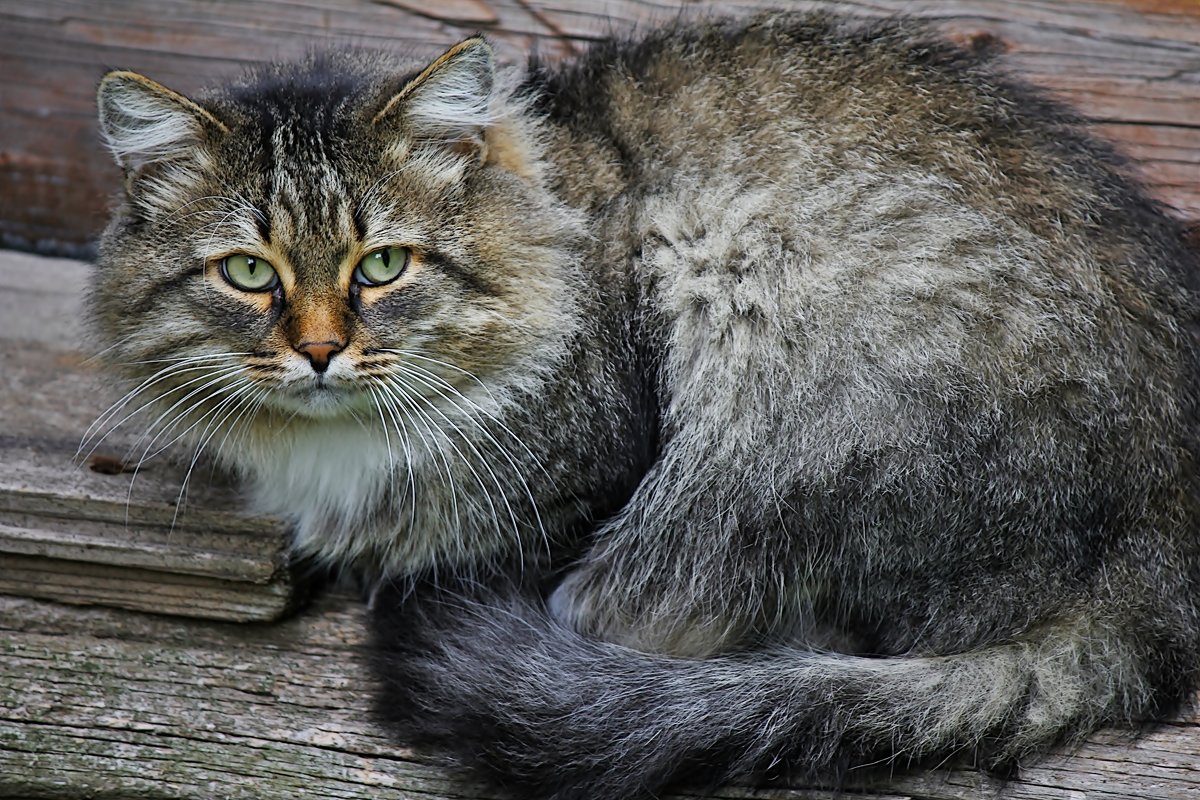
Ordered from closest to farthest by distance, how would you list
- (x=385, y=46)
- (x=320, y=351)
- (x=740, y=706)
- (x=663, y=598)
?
(x=740, y=706)
(x=320, y=351)
(x=663, y=598)
(x=385, y=46)

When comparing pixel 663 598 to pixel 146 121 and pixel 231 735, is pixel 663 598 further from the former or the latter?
pixel 146 121

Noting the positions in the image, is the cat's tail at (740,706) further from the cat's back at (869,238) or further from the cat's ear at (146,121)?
the cat's ear at (146,121)

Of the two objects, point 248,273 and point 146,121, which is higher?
point 146,121

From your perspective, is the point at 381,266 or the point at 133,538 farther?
the point at 133,538

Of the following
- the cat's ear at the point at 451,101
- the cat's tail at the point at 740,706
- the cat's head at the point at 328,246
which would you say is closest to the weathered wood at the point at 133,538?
the cat's head at the point at 328,246

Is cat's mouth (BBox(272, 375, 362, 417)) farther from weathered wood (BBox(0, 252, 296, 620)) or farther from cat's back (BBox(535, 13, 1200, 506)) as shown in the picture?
cat's back (BBox(535, 13, 1200, 506))

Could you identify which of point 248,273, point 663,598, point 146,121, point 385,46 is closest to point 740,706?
point 663,598

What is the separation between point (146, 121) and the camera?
2.18 metres

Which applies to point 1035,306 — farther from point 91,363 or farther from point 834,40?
point 91,363

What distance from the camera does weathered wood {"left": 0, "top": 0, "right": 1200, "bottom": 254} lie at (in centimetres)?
305

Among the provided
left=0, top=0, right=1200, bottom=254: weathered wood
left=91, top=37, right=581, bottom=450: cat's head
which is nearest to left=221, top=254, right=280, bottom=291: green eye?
left=91, top=37, right=581, bottom=450: cat's head

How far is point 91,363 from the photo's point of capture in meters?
2.50

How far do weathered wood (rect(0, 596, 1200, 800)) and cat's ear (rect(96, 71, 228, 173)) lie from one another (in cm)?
93

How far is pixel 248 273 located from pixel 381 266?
9.6 inches
